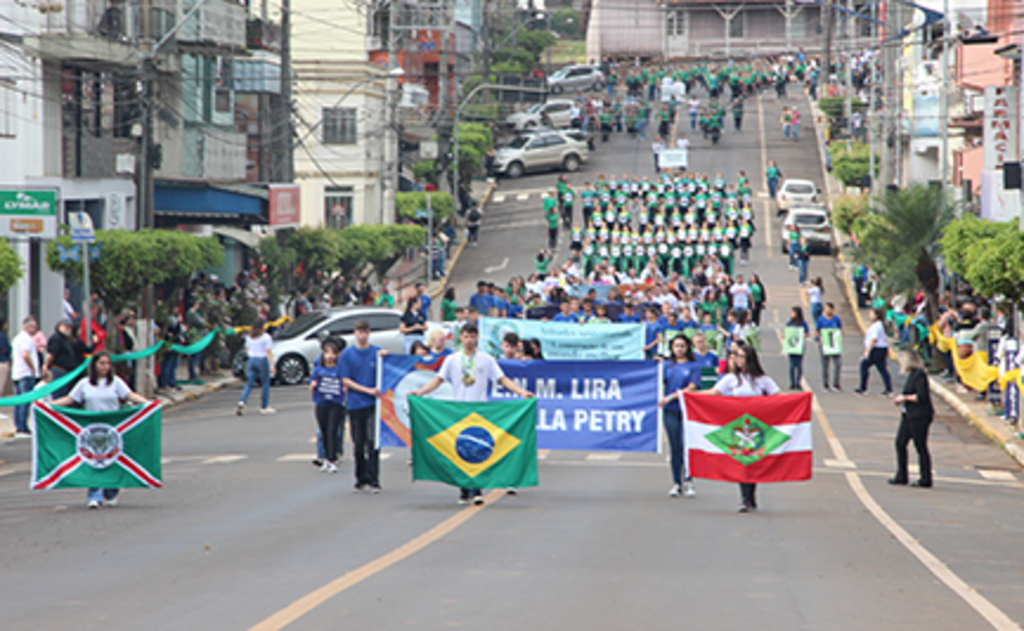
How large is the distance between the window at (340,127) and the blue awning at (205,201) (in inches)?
781

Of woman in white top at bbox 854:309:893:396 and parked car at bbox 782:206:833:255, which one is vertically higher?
parked car at bbox 782:206:833:255

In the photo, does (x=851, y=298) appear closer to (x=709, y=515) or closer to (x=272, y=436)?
(x=272, y=436)

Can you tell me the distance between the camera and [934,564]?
35.5 ft

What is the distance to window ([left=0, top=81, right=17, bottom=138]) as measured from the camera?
2938cm

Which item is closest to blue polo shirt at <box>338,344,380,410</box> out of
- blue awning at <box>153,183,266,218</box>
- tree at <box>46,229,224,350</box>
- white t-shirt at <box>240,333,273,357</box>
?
white t-shirt at <box>240,333,273,357</box>

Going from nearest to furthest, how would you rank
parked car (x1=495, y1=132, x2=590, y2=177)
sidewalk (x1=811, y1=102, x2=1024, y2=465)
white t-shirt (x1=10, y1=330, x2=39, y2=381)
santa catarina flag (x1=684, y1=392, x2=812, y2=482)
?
santa catarina flag (x1=684, y1=392, x2=812, y2=482)
sidewalk (x1=811, y1=102, x2=1024, y2=465)
white t-shirt (x1=10, y1=330, x2=39, y2=381)
parked car (x1=495, y1=132, x2=590, y2=177)

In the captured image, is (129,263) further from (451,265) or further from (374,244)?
(451,265)

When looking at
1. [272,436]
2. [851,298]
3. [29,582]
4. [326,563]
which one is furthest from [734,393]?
[851,298]

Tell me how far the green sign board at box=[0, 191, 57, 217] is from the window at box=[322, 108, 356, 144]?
3391 cm

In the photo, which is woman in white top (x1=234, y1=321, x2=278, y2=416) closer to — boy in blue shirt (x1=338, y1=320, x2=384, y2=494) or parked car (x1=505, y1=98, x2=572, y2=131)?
boy in blue shirt (x1=338, y1=320, x2=384, y2=494)

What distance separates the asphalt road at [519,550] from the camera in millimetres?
8602

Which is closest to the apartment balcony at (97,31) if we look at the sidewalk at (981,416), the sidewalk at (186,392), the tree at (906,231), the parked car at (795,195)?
the sidewalk at (186,392)

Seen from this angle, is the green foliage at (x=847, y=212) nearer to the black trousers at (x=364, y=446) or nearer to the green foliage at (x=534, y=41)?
the black trousers at (x=364, y=446)

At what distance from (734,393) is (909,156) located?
52.6 m
